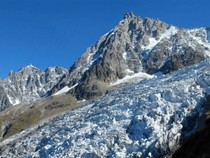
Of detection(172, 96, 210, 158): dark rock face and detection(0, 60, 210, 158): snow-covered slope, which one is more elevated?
detection(0, 60, 210, 158): snow-covered slope

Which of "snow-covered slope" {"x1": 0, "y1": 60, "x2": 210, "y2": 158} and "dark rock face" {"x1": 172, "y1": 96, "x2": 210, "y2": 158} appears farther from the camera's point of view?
"snow-covered slope" {"x1": 0, "y1": 60, "x2": 210, "y2": 158}

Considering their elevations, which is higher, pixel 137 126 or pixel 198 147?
pixel 137 126

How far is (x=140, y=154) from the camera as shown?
88.6 m

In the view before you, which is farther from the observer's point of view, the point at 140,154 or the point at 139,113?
the point at 139,113

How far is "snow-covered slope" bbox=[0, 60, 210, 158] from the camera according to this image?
3595 inches

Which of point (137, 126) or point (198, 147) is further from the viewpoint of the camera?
point (137, 126)

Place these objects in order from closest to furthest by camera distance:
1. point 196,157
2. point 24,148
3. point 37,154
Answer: point 196,157 < point 37,154 < point 24,148

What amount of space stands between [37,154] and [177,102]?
28840mm

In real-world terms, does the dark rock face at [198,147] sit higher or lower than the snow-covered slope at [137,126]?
lower

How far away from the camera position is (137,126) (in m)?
95.9

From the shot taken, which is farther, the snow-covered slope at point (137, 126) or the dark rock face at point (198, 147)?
the snow-covered slope at point (137, 126)

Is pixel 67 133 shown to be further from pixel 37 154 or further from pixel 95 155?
pixel 95 155

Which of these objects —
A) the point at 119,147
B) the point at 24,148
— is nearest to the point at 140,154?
the point at 119,147

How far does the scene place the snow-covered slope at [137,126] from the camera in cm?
9131
